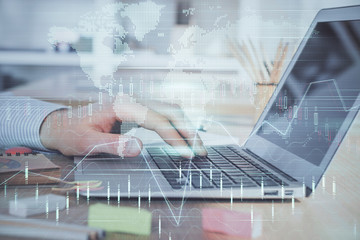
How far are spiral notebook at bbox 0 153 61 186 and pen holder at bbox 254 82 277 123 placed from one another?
52 centimetres

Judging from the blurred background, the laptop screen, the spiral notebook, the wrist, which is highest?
the blurred background

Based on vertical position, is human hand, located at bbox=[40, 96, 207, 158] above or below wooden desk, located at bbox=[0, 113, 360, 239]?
above

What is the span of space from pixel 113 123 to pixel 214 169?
11.3 inches

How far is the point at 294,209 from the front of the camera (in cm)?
87

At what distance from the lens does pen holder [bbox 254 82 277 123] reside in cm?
98

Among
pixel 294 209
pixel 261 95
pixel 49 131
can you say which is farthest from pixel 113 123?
pixel 294 209

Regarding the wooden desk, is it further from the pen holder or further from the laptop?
the pen holder

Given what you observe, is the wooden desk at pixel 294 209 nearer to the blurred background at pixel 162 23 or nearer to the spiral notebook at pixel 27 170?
the spiral notebook at pixel 27 170

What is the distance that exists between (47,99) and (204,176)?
44 cm

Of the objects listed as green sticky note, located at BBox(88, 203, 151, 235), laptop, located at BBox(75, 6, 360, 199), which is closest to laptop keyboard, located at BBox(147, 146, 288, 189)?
laptop, located at BBox(75, 6, 360, 199)

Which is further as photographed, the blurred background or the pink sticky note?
the blurred background

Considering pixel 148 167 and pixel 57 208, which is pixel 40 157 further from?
pixel 148 167

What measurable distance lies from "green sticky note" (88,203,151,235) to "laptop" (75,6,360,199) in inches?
1.3

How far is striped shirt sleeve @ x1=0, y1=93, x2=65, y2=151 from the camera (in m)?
0.99
